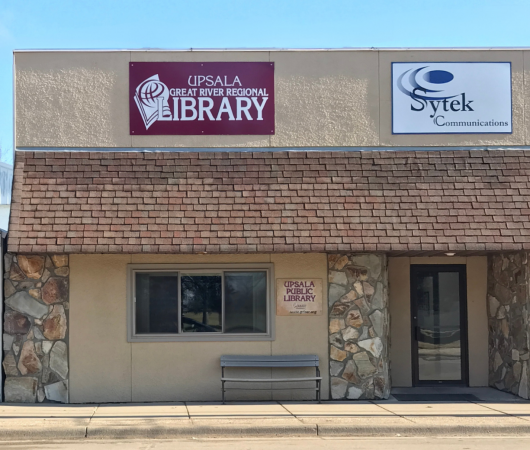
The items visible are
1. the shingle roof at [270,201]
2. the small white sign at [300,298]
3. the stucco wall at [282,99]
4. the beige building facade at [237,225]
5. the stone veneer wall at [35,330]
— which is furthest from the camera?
the stucco wall at [282,99]

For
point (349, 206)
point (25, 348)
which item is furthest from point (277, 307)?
point (25, 348)

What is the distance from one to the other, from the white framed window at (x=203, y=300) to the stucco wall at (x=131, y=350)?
0.65ft

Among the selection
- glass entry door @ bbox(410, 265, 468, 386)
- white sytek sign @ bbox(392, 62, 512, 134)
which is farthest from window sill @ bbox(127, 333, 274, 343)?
white sytek sign @ bbox(392, 62, 512, 134)

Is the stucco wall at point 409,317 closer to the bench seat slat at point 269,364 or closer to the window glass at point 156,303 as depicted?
the bench seat slat at point 269,364

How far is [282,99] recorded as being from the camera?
1288 centimetres

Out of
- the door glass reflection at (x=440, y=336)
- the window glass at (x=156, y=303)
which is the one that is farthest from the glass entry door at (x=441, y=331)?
the window glass at (x=156, y=303)

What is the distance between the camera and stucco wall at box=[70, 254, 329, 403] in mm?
12156

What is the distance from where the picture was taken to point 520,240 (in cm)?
1167

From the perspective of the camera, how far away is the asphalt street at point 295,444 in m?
9.30

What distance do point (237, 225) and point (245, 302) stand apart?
60.9 inches

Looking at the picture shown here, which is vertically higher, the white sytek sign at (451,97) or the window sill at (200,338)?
the white sytek sign at (451,97)

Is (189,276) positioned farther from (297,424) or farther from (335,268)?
(297,424)

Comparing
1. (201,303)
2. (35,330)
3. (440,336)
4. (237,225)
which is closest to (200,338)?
(201,303)

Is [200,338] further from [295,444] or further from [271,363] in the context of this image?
[295,444]
